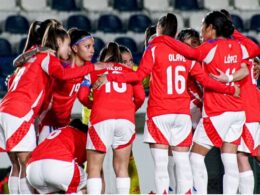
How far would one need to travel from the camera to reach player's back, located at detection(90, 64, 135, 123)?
697 cm

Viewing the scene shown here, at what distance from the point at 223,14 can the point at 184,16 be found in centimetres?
486

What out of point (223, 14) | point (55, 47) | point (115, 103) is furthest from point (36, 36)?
point (223, 14)

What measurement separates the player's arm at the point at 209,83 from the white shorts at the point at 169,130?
13.0 inches

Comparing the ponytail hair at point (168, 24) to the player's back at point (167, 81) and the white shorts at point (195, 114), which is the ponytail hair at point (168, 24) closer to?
the player's back at point (167, 81)

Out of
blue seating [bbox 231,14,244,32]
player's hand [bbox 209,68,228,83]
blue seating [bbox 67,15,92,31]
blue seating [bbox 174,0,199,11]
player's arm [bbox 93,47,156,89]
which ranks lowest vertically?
blue seating [bbox 231,14,244,32]

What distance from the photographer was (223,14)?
725 centimetres

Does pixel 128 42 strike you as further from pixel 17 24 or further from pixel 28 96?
pixel 28 96

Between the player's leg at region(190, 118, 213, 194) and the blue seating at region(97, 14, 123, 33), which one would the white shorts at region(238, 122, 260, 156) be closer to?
the player's leg at region(190, 118, 213, 194)

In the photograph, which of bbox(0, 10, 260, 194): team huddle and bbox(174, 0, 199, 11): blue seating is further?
bbox(174, 0, 199, 11): blue seating

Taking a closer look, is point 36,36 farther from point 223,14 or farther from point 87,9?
point 87,9

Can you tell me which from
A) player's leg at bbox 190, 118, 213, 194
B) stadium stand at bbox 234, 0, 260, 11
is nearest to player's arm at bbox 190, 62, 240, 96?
player's leg at bbox 190, 118, 213, 194

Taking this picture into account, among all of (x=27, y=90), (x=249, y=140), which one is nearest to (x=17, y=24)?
Result: (x=27, y=90)

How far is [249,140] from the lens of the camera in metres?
7.49

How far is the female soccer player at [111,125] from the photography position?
6.88 metres
